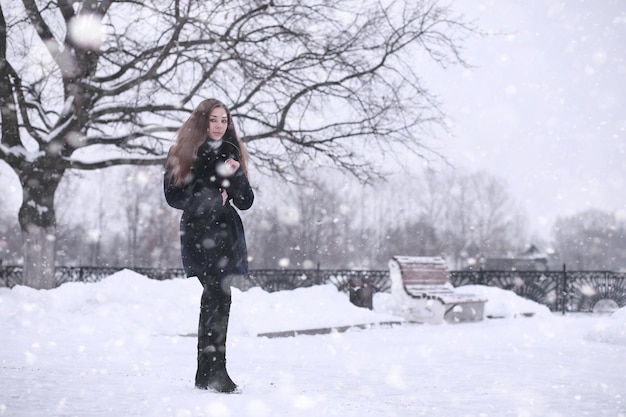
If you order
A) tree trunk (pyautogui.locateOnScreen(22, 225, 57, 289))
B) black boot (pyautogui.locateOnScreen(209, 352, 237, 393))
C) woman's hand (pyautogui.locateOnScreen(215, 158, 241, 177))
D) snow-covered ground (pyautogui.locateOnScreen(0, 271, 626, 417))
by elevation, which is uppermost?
woman's hand (pyautogui.locateOnScreen(215, 158, 241, 177))

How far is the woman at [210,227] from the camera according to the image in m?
4.13

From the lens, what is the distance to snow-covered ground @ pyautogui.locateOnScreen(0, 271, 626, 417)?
395 centimetres

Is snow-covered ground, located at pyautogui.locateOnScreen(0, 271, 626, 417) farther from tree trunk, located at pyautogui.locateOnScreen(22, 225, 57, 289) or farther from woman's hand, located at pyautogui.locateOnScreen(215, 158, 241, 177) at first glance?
tree trunk, located at pyautogui.locateOnScreen(22, 225, 57, 289)

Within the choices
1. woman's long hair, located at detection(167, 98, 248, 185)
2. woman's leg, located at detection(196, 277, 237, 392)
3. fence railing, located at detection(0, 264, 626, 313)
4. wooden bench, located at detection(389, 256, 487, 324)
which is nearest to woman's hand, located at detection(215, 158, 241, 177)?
woman's long hair, located at detection(167, 98, 248, 185)

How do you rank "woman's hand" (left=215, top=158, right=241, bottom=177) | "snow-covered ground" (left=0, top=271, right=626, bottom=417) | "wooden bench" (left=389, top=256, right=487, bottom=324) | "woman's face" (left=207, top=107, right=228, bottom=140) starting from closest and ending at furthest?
"snow-covered ground" (left=0, top=271, right=626, bottom=417) < "woman's hand" (left=215, top=158, right=241, bottom=177) < "woman's face" (left=207, top=107, right=228, bottom=140) < "wooden bench" (left=389, top=256, right=487, bottom=324)

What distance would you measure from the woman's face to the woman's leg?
97cm

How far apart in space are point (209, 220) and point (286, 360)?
2.73 metres

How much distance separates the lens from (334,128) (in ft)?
44.1

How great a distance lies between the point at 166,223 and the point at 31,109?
46.3m

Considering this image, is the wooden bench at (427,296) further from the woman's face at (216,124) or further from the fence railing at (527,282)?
the woman's face at (216,124)

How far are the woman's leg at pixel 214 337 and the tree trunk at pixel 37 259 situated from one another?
9.26 meters

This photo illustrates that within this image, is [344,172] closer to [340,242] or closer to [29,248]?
→ [29,248]

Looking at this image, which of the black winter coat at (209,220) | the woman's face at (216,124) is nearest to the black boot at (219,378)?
the black winter coat at (209,220)

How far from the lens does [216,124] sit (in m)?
4.30
